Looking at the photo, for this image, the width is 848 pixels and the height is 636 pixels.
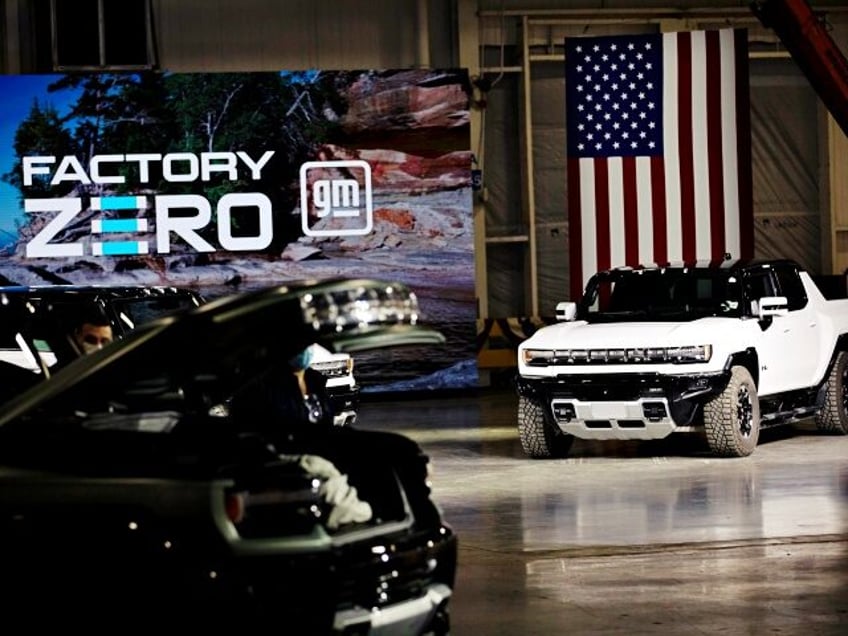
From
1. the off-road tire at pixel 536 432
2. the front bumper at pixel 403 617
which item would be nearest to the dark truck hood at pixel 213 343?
the front bumper at pixel 403 617

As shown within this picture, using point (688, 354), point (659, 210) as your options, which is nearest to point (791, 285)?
point (688, 354)

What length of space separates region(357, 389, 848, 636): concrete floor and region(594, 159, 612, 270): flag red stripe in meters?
5.18

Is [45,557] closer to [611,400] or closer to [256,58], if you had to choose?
[611,400]

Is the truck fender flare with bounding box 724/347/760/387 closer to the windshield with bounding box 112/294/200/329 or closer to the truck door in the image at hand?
the truck door

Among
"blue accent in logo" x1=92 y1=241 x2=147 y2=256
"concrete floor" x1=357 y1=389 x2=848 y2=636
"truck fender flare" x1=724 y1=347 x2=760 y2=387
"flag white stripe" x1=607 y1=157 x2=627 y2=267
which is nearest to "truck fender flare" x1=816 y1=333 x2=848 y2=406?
"concrete floor" x1=357 y1=389 x2=848 y2=636

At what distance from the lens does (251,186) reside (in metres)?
26.0

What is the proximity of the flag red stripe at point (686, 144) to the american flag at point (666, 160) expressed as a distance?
0.04ft

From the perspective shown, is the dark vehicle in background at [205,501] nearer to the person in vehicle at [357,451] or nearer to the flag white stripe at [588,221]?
the person in vehicle at [357,451]

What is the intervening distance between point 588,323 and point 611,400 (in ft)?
4.22

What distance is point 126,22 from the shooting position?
87.7ft

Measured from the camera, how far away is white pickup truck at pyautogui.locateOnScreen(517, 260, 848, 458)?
15.7 metres

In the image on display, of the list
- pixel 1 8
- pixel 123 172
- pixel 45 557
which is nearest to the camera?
pixel 45 557

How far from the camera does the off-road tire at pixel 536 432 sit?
54.2 ft

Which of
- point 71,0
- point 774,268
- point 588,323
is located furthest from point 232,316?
point 71,0
